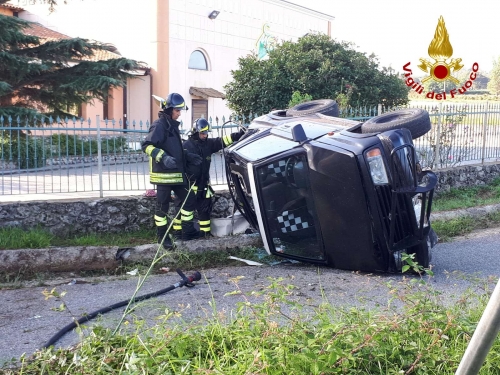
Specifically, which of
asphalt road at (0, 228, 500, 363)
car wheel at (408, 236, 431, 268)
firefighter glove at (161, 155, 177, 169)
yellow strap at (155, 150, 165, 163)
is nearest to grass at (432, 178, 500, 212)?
asphalt road at (0, 228, 500, 363)

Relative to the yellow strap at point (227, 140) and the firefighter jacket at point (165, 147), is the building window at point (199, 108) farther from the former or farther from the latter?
the firefighter jacket at point (165, 147)

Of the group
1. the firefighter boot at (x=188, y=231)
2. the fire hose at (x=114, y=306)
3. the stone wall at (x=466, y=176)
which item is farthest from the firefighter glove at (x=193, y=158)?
the stone wall at (x=466, y=176)

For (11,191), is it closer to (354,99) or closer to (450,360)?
(450,360)

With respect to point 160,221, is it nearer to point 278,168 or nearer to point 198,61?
point 278,168

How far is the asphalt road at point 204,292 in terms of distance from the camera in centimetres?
477

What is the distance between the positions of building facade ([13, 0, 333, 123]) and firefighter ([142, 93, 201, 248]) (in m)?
16.3

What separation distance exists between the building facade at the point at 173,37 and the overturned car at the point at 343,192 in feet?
58.3

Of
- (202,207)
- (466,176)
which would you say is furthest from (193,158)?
(466,176)

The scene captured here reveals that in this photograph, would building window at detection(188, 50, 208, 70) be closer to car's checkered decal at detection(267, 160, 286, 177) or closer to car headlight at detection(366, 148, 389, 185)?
car's checkered decal at detection(267, 160, 286, 177)

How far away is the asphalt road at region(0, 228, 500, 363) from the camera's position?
4.77 m

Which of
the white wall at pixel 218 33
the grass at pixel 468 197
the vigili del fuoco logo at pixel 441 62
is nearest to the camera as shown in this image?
the grass at pixel 468 197

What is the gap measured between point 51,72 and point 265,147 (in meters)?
11.1

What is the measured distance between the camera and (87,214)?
782 centimetres

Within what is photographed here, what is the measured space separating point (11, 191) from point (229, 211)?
2876 mm
